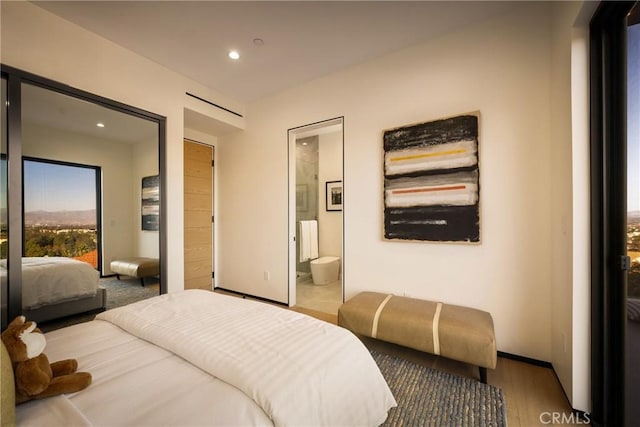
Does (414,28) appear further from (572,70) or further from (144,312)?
(144,312)

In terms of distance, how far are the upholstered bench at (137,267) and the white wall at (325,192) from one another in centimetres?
287

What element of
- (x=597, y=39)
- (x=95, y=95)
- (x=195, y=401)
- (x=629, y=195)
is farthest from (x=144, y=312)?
(x=597, y=39)

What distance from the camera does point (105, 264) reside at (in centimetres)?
253

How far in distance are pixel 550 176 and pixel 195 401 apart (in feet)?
8.39

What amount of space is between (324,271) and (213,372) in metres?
3.44

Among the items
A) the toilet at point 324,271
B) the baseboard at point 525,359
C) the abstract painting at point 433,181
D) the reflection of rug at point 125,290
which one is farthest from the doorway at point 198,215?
the baseboard at point 525,359

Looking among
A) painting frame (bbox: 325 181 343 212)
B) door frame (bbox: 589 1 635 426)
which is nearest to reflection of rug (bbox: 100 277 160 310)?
painting frame (bbox: 325 181 343 212)

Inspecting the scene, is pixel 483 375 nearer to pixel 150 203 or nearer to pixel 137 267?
pixel 137 267

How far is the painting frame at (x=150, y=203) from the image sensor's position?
2771mm

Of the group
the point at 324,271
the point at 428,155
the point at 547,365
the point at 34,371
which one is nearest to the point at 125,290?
the point at 34,371

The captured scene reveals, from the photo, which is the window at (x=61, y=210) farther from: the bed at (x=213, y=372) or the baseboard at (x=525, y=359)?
the baseboard at (x=525, y=359)

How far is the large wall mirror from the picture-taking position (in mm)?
1922

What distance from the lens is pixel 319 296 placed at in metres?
3.79

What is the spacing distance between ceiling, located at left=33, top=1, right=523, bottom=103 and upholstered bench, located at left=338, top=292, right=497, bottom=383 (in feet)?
7.84
